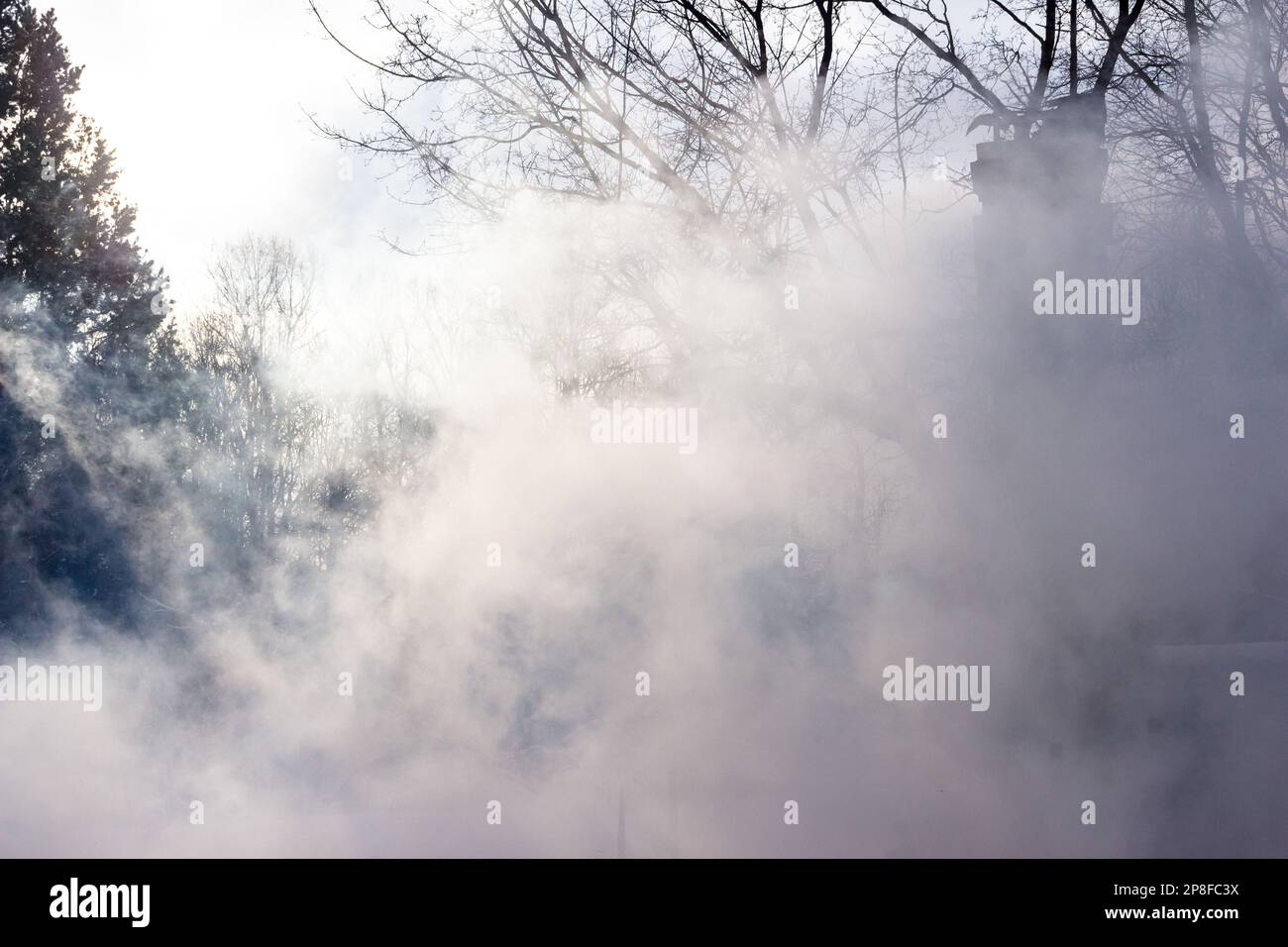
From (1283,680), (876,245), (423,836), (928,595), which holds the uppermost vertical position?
(876,245)

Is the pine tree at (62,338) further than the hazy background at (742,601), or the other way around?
the pine tree at (62,338)

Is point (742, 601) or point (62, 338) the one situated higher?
point (62, 338)

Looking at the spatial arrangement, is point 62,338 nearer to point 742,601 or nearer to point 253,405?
point 253,405

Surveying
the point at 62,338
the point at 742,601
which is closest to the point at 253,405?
the point at 62,338

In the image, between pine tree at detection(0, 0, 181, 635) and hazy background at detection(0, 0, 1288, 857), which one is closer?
hazy background at detection(0, 0, 1288, 857)

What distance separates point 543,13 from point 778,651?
14.6 ft

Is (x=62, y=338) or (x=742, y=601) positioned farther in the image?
(x=62, y=338)

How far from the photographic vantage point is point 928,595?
5492mm
